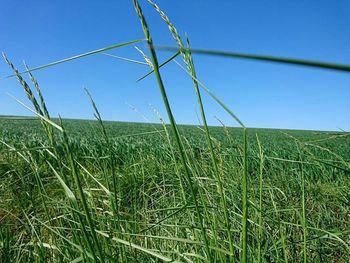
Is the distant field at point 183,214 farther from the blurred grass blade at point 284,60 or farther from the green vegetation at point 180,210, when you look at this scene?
A: the blurred grass blade at point 284,60

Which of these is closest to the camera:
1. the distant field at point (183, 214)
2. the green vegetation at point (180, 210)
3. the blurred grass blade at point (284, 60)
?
the blurred grass blade at point (284, 60)

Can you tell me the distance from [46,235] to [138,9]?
230 cm

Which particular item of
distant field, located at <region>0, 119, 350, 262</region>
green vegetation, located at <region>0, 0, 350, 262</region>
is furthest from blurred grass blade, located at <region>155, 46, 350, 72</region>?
distant field, located at <region>0, 119, 350, 262</region>

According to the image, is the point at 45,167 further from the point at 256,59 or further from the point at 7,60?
the point at 256,59

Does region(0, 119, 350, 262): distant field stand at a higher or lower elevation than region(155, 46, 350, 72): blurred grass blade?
lower

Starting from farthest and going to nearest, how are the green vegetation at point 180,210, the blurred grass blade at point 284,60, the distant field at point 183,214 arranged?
the distant field at point 183,214 < the green vegetation at point 180,210 < the blurred grass blade at point 284,60

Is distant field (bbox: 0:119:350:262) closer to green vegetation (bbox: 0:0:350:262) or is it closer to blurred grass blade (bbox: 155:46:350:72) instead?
green vegetation (bbox: 0:0:350:262)

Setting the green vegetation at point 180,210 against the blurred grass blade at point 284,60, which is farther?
the green vegetation at point 180,210

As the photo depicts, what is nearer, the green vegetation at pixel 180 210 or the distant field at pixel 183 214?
the green vegetation at pixel 180 210

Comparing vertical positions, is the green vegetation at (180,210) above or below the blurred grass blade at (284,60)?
below

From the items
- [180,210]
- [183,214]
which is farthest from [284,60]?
[183,214]


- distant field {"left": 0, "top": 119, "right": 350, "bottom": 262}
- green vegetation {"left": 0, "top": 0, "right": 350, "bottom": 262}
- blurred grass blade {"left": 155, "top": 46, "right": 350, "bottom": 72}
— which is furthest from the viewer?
distant field {"left": 0, "top": 119, "right": 350, "bottom": 262}

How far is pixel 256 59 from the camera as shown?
280 millimetres

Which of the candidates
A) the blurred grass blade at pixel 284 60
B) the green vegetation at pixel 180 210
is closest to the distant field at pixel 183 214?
the green vegetation at pixel 180 210
